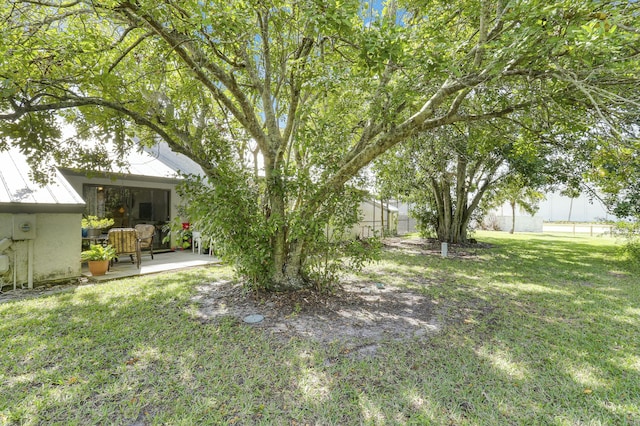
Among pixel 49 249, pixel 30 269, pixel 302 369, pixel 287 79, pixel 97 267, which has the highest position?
pixel 287 79

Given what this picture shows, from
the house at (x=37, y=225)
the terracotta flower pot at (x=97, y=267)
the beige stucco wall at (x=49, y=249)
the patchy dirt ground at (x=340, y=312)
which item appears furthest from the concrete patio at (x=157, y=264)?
the patchy dirt ground at (x=340, y=312)

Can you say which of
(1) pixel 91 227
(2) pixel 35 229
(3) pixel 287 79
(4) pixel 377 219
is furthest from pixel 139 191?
(4) pixel 377 219

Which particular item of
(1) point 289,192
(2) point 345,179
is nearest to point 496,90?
(2) point 345,179

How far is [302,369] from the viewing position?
121 inches

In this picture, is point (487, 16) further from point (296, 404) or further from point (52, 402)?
point (52, 402)

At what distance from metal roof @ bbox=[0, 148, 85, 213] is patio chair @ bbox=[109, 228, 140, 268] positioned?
1.35m

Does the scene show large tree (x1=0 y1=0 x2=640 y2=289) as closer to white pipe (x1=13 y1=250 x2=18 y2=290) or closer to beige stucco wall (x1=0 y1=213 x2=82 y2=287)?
beige stucco wall (x1=0 y1=213 x2=82 y2=287)

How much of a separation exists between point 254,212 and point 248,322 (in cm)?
172

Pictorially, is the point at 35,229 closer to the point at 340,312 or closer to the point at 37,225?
the point at 37,225

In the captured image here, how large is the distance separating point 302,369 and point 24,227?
245 inches

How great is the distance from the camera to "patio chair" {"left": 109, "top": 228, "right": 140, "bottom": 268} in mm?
7684

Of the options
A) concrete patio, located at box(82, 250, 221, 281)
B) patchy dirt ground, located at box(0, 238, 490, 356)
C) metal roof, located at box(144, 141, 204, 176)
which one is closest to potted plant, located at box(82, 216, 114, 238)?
concrete patio, located at box(82, 250, 221, 281)


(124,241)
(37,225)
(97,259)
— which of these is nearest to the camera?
(37,225)

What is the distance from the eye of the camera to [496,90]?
19.1 feet
